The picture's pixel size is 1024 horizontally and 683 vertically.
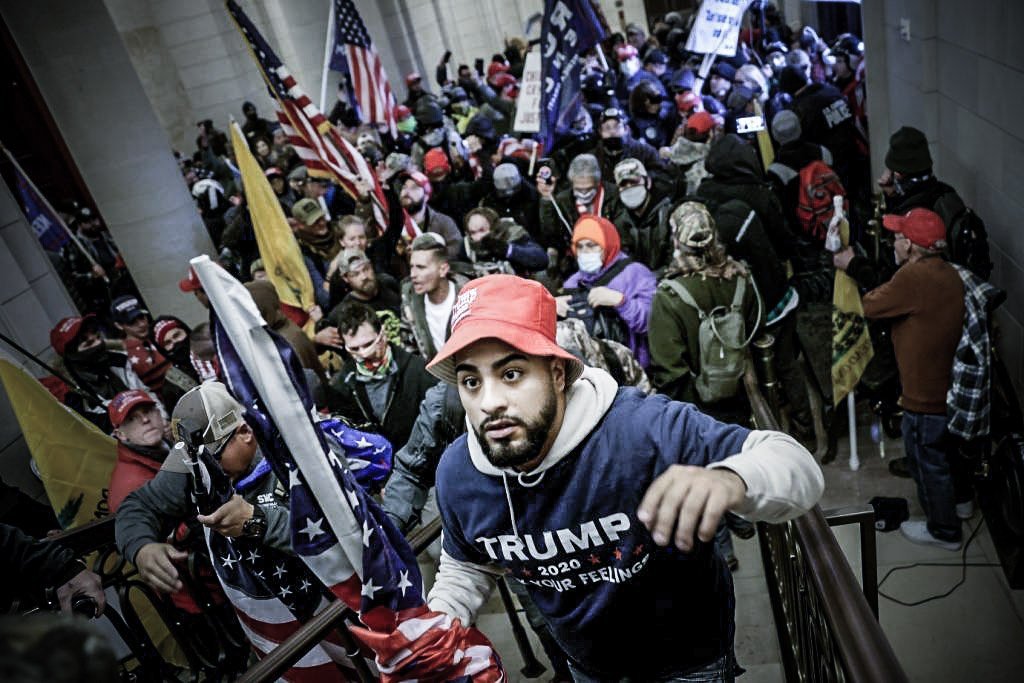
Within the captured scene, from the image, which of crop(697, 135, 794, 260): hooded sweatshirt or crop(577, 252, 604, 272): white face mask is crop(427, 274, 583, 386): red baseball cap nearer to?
crop(577, 252, 604, 272): white face mask

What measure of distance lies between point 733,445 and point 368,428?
2.96 m

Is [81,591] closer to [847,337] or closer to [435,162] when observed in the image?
[847,337]

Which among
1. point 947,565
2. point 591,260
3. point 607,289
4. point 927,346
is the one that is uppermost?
point 591,260

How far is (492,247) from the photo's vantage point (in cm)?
616

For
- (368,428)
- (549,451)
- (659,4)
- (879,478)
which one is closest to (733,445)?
(549,451)

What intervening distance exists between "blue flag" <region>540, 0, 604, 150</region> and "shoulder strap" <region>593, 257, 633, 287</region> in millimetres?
3414

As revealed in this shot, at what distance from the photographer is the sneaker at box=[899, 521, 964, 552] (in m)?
4.68

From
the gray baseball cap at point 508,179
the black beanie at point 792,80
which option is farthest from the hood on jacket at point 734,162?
the black beanie at point 792,80

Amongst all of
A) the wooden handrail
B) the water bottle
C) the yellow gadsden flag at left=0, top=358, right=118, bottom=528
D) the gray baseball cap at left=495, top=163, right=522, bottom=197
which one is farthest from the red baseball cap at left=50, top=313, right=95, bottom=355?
the wooden handrail

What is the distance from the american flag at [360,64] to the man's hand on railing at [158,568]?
27.8 feet

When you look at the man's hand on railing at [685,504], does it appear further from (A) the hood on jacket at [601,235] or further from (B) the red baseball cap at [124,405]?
(B) the red baseball cap at [124,405]

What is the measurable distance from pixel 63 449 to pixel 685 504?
474cm

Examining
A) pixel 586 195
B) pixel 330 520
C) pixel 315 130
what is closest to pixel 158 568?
pixel 330 520

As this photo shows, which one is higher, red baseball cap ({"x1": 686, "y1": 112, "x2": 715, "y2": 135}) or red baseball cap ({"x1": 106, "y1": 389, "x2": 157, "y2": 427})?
red baseball cap ({"x1": 106, "y1": 389, "x2": 157, "y2": 427})
